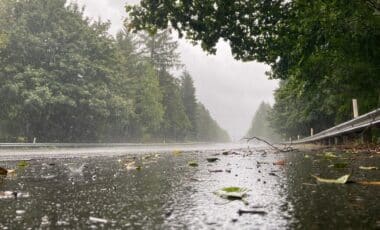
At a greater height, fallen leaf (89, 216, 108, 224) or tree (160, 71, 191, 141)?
tree (160, 71, 191, 141)

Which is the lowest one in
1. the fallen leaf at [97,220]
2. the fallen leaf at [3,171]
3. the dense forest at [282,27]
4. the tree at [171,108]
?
the fallen leaf at [97,220]

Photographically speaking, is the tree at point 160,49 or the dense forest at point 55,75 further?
the tree at point 160,49

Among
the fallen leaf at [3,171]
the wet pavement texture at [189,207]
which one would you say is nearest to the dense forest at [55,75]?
the fallen leaf at [3,171]

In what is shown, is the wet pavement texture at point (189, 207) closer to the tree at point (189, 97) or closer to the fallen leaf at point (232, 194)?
the fallen leaf at point (232, 194)

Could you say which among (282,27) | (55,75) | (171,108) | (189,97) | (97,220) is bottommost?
(97,220)

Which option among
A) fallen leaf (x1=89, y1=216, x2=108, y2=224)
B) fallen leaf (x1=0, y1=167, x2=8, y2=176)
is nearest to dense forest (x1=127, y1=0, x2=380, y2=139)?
fallen leaf (x1=0, y1=167, x2=8, y2=176)

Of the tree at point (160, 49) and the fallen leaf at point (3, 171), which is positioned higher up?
the tree at point (160, 49)

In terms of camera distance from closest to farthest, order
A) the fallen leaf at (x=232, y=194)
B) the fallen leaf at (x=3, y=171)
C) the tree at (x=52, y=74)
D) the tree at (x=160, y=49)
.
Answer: the fallen leaf at (x=232, y=194) < the fallen leaf at (x=3, y=171) < the tree at (x=52, y=74) < the tree at (x=160, y=49)

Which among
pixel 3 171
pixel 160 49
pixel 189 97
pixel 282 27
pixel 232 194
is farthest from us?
pixel 189 97

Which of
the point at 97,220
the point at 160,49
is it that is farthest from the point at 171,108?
the point at 97,220

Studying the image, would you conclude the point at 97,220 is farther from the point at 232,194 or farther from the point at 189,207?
the point at 232,194

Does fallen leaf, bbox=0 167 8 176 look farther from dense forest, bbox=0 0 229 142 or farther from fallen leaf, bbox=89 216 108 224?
dense forest, bbox=0 0 229 142

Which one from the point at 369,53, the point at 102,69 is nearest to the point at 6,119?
the point at 102,69

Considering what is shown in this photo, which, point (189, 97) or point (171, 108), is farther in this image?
point (189, 97)
